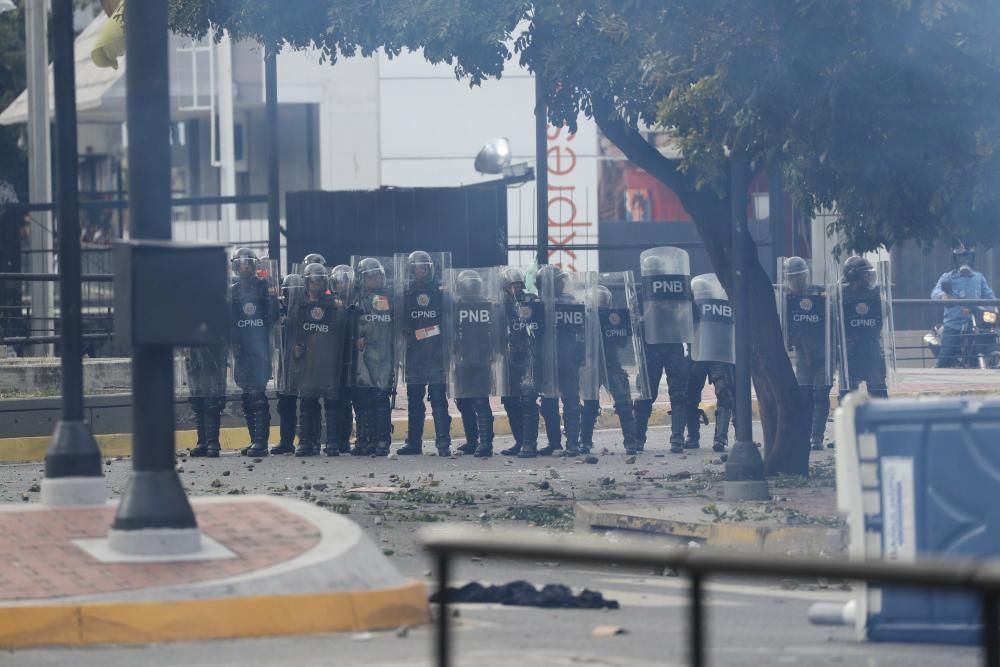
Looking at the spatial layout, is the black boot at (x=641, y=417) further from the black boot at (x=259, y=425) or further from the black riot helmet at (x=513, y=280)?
the black boot at (x=259, y=425)

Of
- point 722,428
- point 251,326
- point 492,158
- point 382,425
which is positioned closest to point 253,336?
point 251,326

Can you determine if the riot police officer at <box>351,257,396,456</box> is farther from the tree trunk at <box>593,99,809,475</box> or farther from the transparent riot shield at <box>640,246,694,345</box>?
the tree trunk at <box>593,99,809,475</box>

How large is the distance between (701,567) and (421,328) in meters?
13.1

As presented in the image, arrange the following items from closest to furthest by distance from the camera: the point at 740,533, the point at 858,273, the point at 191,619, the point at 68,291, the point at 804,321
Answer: the point at 191,619 < the point at 740,533 < the point at 68,291 < the point at 858,273 < the point at 804,321

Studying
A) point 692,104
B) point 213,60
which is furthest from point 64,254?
point 213,60

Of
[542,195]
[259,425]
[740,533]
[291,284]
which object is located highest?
[542,195]

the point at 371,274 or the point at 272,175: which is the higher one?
the point at 272,175

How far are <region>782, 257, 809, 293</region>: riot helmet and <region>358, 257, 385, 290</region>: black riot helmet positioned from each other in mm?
3764

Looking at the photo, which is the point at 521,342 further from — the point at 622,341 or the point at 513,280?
the point at 622,341

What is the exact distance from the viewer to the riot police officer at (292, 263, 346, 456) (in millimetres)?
16094

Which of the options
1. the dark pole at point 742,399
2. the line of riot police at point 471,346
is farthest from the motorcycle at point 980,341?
the dark pole at point 742,399

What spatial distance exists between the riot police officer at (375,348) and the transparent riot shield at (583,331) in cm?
161

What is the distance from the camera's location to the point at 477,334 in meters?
16.2

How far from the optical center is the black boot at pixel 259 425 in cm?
1614
